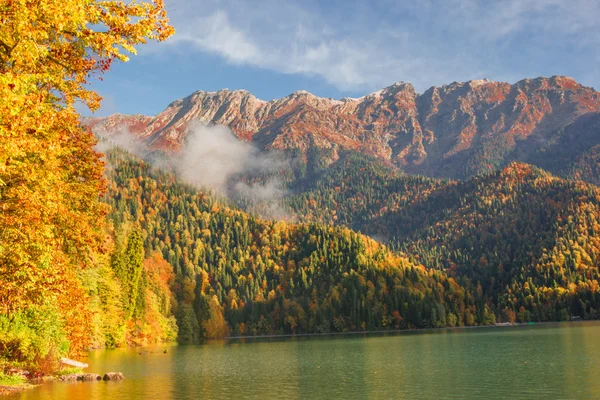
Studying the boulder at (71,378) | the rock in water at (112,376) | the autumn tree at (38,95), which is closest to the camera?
the autumn tree at (38,95)

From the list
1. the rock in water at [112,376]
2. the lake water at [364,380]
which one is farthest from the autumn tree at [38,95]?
the rock in water at [112,376]

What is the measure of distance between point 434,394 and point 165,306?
14204 centimetres

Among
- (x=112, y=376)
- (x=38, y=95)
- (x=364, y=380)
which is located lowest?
(x=364, y=380)

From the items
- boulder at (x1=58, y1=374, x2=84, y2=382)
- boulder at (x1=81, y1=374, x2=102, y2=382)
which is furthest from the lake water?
boulder at (x1=58, y1=374, x2=84, y2=382)

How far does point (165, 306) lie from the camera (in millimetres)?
174500

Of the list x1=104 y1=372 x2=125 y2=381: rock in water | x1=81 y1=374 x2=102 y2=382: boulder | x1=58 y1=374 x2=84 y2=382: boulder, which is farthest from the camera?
x1=104 y1=372 x2=125 y2=381: rock in water

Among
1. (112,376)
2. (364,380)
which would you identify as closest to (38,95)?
(112,376)

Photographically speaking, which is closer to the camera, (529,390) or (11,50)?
(11,50)

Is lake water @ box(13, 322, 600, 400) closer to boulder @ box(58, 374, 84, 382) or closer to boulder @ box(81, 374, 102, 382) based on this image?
boulder @ box(81, 374, 102, 382)

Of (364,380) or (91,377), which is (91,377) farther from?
(364,380)

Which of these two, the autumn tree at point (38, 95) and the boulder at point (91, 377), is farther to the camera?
the boulder at point (91, 377)

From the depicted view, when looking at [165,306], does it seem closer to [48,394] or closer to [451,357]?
[451,357]

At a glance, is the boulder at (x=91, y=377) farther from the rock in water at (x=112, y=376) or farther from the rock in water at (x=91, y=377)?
the rock in water at (x=112, y=376)

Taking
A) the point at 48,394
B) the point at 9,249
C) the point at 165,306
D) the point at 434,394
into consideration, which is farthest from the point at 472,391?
the point at 165,306
